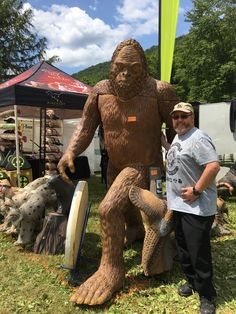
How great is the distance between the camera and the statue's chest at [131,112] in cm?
297

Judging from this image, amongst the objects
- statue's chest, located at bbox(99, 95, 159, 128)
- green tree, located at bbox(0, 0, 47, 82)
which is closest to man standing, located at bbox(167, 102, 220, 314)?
statue's chest, located at bbox(99, 95, 159, 128)

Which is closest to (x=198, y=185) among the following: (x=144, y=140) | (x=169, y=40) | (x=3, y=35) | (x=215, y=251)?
(x=144, y=140)

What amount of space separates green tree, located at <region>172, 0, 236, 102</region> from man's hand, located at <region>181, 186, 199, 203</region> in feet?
60.2

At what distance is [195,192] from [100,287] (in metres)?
1.00

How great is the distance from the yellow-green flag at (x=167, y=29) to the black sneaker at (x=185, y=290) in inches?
135

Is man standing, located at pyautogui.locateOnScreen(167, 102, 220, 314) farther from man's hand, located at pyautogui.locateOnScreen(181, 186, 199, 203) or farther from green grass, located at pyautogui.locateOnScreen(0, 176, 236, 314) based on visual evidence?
green grass, located at pyautogui.locateOnScreen(0, 176, 236, 314)

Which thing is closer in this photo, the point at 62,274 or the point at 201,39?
the point at 62,274

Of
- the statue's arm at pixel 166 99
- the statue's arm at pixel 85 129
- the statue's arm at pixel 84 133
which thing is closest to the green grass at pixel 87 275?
the statue's arm at pixel 84 133

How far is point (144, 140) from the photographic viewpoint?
3.02 meters

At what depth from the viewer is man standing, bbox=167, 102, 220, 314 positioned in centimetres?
230

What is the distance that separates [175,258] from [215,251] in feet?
1.72

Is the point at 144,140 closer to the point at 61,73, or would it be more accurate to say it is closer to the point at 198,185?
the point at 198,185

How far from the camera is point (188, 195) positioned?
2328mm

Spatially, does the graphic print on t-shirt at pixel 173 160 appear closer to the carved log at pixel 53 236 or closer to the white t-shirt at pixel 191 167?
the white t-shirt at pixel 191 167
